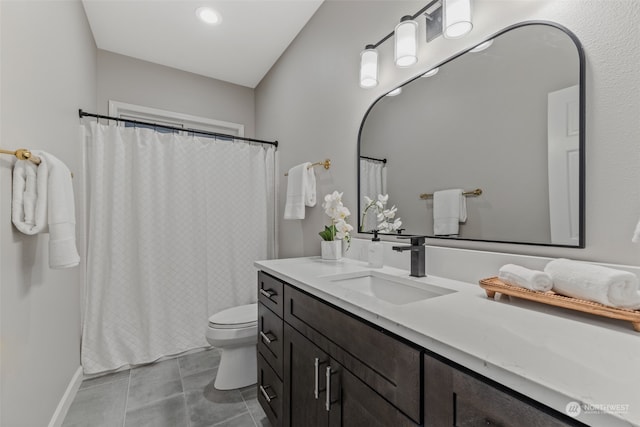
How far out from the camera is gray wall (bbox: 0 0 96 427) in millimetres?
983

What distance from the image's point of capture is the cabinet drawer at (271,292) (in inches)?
50.3

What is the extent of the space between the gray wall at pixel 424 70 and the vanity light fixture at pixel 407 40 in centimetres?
7

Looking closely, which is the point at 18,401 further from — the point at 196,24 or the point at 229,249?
the point at 196,24

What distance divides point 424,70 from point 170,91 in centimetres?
251

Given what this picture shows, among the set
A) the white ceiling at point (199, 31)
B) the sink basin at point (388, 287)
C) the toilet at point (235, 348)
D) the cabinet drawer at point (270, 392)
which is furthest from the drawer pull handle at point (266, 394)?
the white ceiling at point (199, 31)

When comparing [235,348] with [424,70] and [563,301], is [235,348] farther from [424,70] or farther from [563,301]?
[424,70]

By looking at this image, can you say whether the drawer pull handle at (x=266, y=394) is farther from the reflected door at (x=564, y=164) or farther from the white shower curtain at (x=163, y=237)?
the reflected door at (x=564, y=164)

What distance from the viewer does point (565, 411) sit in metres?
0.38

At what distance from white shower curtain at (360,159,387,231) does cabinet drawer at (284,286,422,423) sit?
0.68 metres

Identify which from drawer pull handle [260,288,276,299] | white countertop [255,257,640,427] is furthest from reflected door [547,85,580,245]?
drawer pull handle [260,288,276,299]

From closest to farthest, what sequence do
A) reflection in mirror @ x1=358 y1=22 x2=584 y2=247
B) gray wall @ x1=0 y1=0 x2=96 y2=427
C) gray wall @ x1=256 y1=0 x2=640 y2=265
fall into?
gray wall @ x1=256 y1=0 x2=640 y2=265, reflection in mirror @ x1=358 y1=22 x2=584 y2=247, gray wall @ x1=0 y1=0 x2=96 y2=427

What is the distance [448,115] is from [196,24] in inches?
→ 81.8

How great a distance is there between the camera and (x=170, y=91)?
9.07 ft

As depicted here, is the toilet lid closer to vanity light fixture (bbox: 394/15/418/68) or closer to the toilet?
the toilet
